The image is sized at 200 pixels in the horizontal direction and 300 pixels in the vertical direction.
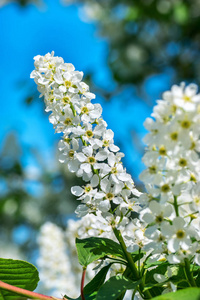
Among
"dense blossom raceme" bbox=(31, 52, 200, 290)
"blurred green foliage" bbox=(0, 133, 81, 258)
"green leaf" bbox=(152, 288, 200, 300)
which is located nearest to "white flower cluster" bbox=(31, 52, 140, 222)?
"dense blossom raceme" bbox=(31, 52, 200, 290)

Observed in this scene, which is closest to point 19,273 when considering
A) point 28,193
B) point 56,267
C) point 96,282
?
point 96,282

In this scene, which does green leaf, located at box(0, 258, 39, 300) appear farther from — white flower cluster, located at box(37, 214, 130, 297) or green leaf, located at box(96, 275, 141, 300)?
white flower cluster, located at box(37, 214, 130, 297)

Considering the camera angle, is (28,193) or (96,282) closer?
(96,282)

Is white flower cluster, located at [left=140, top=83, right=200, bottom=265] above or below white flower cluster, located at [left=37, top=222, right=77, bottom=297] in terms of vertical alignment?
below

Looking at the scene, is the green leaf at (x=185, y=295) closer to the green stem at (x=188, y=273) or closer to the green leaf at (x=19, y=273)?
the green stem at (x=188, y=273)

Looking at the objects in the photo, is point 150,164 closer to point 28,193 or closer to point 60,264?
point 60,264

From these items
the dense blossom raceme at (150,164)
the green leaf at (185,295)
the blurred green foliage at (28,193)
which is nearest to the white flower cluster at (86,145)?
the dense blossom raceme at (150,164)

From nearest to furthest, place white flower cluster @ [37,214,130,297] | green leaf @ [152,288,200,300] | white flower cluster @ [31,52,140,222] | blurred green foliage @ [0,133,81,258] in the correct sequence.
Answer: green leaf @ [152,288,200,300] → white flower cluster @ [31,52,140,222] → white flower cluster @ [37,214,130,297] → blurred green foliage @ [0,133,81,258]
